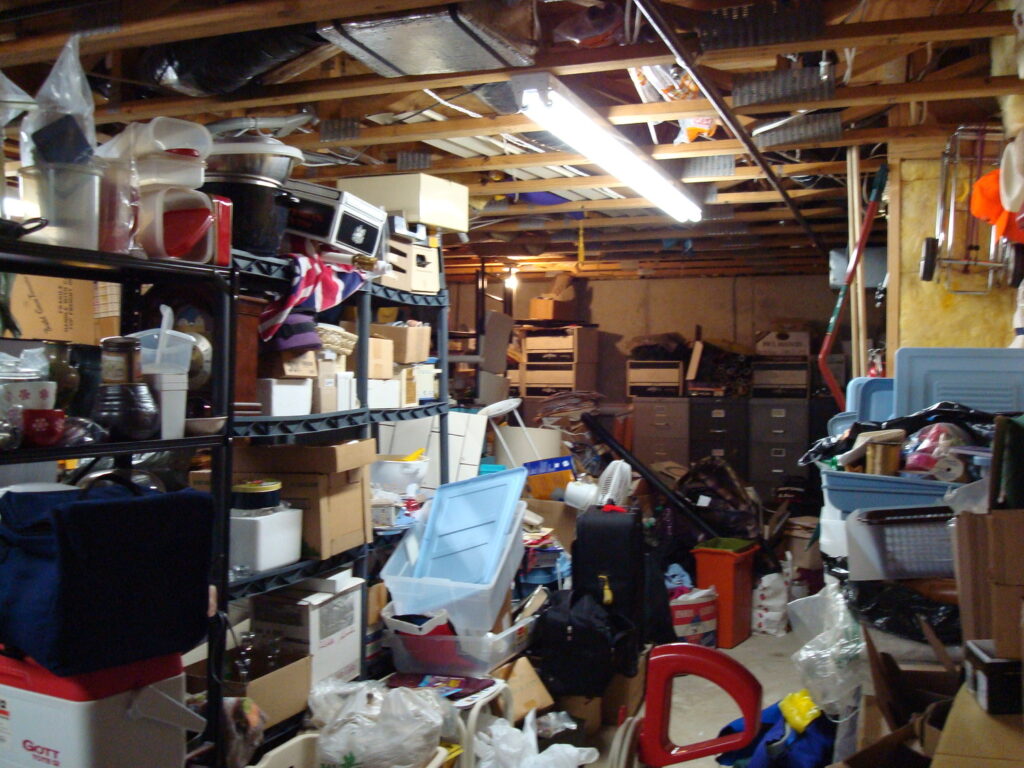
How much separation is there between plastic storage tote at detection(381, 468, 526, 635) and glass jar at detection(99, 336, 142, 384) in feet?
5.52

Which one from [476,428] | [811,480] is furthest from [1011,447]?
[811,480]

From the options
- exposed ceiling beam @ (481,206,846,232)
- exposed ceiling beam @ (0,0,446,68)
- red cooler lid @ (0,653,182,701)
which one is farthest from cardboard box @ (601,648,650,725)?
exposed ceiling beam @ (481,206,846,232)

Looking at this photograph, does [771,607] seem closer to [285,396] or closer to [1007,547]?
[285,396]

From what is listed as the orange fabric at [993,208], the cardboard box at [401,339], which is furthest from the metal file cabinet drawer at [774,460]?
the cardboard box at [401,339]

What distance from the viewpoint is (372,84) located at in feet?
9.93

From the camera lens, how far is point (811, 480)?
6695 millimetres

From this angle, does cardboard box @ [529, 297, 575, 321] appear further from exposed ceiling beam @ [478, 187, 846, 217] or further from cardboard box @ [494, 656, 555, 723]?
cardboard box @ [494, 656, 555, 723]

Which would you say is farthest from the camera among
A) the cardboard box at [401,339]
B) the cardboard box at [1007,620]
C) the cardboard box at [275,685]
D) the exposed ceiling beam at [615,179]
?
the exposed ceiling beam at [615,179]

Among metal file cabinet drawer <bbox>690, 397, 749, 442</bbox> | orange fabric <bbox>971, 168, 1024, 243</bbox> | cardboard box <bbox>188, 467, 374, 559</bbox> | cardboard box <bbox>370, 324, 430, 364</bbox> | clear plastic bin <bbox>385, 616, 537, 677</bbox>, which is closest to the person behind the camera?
cardboard box <bbox>188, 467, 374, 559</bbox>

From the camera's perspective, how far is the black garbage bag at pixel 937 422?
7.45 feet

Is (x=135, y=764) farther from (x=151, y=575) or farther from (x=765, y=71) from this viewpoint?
(x=765, y=71)

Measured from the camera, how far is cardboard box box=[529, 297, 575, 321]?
8359 millimetres

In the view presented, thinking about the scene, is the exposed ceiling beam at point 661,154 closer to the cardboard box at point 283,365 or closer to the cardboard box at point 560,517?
the cardboard box at point 283,365

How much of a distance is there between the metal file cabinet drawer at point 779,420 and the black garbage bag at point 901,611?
5425mm
